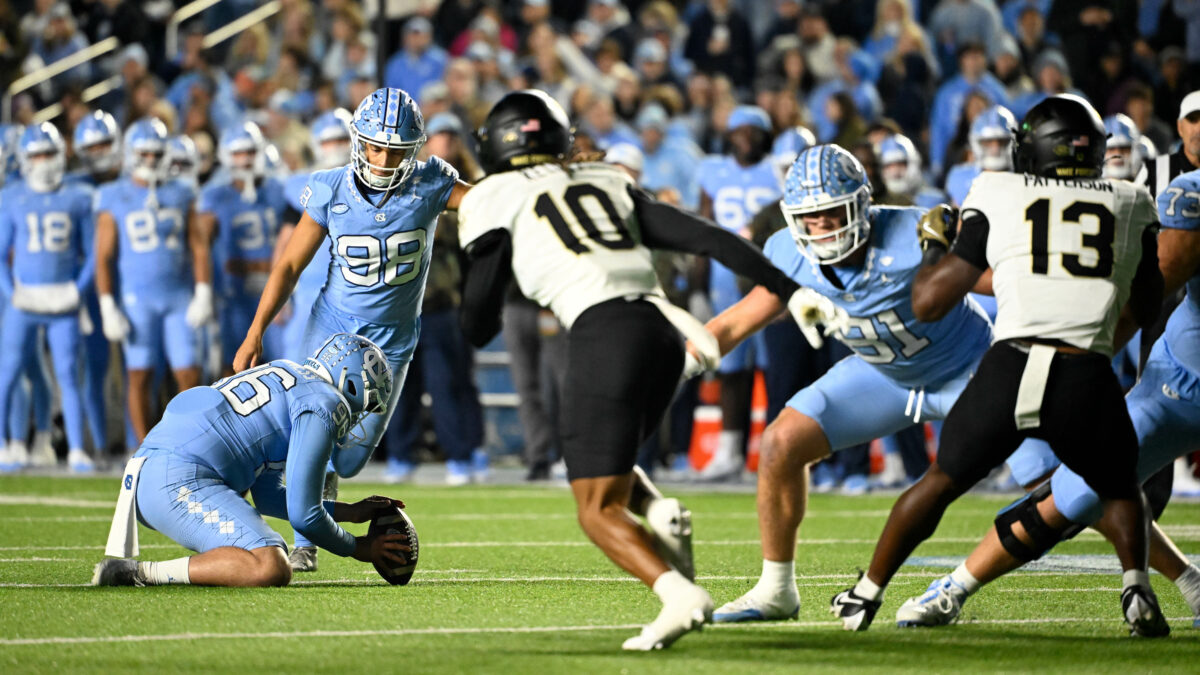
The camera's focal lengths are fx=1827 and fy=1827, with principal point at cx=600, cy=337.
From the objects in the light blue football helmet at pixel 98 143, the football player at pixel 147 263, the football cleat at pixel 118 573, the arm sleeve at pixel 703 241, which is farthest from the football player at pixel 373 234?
the light blue football helmet at pixel 98 143

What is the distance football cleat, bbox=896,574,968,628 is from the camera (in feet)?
18.4

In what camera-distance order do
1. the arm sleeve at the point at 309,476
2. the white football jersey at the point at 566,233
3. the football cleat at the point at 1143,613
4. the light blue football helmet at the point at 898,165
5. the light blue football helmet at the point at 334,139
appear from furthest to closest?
1. the light blue football helmet at the point at 334,139
2. the light blue football helmet at the point at 898,165
3. the arm sleeve at the point at 309,476
4. the football cleat at the point at 1143,613
5. the white football jersey at the point at 566,233

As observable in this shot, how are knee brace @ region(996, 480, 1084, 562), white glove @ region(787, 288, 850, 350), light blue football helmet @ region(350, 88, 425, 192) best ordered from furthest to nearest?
light blue football helmet @ region(350, 88, 425, 192)
knee brace @ region(996, 480, 1084, 562)
white glove @ region(787, 288, 850, 350)

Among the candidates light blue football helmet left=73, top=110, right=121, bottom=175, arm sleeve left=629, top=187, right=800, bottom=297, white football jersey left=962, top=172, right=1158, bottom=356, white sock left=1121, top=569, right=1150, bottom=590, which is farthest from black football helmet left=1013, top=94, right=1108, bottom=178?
light blue football helmet left=73, top=110, right=121, bottom=175

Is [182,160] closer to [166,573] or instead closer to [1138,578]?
[166,573]

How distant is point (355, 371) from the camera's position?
668 cm

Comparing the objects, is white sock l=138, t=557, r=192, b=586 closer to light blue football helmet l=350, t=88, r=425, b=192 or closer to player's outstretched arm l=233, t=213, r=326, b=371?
player's outstretched arm l=233, t=213, r=326, b=371

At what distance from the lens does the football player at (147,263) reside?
12.7 metres

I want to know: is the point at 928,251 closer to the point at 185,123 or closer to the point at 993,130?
the point at 993,130

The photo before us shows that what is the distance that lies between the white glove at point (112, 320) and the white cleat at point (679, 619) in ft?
27.9

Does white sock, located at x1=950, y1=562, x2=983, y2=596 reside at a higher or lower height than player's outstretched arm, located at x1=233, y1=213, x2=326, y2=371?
lower

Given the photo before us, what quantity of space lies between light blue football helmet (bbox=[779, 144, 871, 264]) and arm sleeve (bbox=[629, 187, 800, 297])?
0.56 metres

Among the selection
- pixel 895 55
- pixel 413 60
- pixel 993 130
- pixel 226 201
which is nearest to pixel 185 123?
pixel 413 60

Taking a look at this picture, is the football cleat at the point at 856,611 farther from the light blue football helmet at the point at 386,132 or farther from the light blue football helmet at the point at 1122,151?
the light blue football helmet at the point at 1122,151
